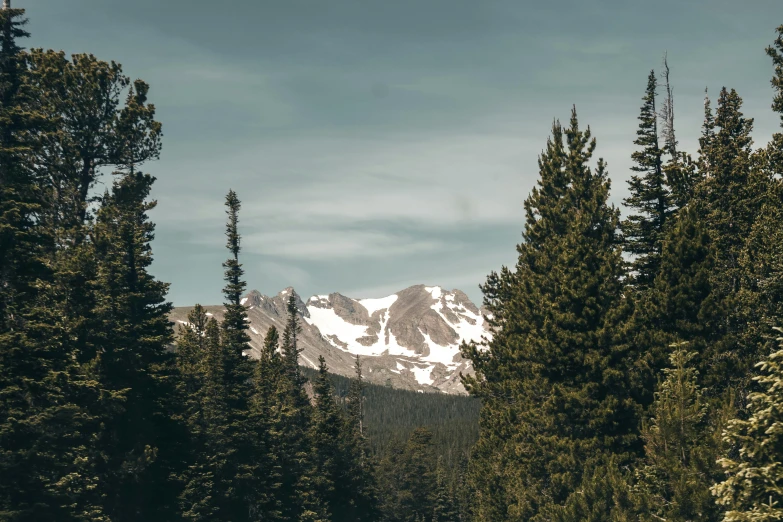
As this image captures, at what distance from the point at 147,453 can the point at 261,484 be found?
21585mm

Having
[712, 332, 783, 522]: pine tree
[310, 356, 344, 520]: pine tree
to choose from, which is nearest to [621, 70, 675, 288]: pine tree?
[712, 332, 783, 522]: pine tree

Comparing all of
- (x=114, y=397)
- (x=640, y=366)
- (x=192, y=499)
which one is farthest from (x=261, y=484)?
(x=640, y=366)

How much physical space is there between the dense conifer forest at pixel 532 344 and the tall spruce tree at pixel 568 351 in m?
0.11

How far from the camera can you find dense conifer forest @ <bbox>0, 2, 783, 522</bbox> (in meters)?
19.8

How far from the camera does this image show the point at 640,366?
25.7 metres

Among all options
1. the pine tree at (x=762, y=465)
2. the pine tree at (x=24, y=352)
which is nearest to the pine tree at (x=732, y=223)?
the pine tree at (x=762, y=465)

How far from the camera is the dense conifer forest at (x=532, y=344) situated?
65.0 ft

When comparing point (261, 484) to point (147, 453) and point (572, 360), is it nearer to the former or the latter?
point (147, 453)

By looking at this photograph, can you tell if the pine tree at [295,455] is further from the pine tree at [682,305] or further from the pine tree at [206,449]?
the pine tree at [682,305]

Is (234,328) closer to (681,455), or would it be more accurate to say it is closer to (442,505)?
(681,455)

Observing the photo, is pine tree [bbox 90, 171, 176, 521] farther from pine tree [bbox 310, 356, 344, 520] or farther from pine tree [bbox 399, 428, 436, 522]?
pine tree [bbox 399, 428, 436, 522]

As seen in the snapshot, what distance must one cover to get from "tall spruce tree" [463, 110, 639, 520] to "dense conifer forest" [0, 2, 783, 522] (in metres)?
0.11

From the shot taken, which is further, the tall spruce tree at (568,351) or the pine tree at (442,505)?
the pine tree at (442,505)

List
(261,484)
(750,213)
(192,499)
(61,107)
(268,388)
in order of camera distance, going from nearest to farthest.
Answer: (750,213) → (61,107) → (192,499) → (261,484) → (268,388)
